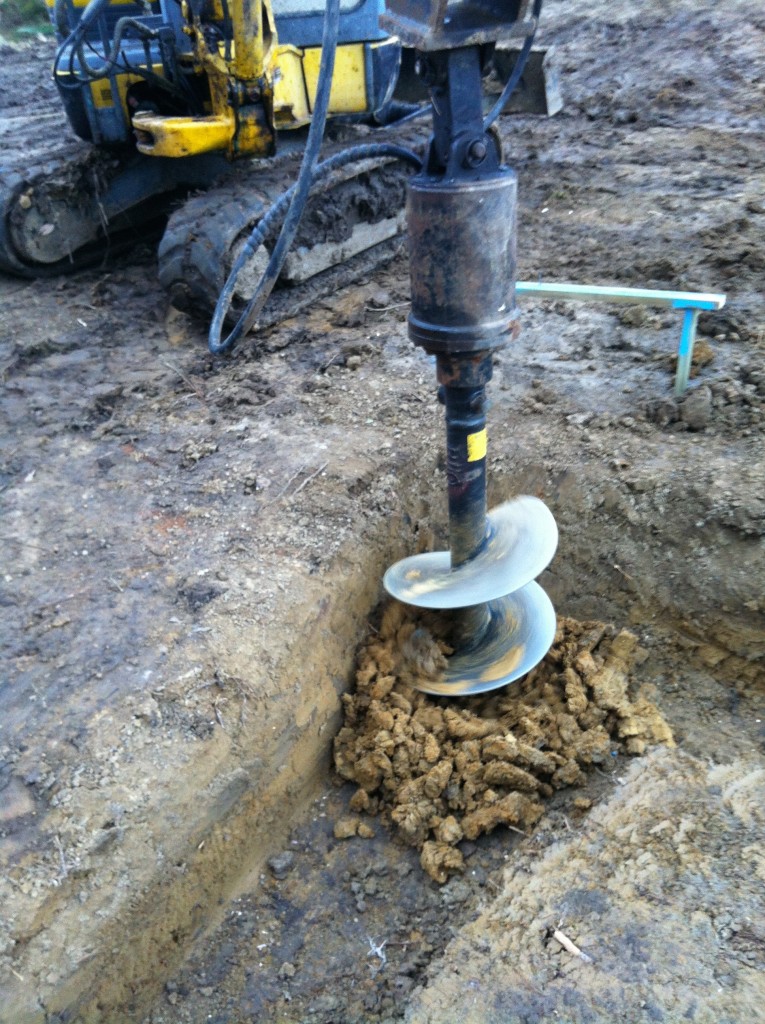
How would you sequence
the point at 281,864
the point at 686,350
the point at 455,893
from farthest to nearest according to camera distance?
the point at 686,350
the point at 281,864
the point at 455,893

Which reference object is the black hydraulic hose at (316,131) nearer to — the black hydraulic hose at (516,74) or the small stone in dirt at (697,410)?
the black hydraulic hose at (516,74)

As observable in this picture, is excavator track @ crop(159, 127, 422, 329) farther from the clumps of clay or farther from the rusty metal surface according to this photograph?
the rusty metal surface

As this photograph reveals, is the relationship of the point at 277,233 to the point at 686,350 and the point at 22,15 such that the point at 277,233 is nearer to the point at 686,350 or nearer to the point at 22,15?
the point at 686,350

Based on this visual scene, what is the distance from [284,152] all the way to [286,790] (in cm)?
479

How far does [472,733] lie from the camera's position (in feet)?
10.5

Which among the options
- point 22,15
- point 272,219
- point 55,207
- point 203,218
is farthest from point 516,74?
point 22,15

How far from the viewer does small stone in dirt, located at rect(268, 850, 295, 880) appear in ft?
9.93

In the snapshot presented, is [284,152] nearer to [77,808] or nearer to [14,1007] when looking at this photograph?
[77,808]

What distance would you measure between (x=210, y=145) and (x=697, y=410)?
11.3 feet

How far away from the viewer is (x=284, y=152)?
20.5 ft

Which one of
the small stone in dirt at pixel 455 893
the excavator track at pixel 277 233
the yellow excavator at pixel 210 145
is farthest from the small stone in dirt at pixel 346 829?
the excavator track at pixel 277 233

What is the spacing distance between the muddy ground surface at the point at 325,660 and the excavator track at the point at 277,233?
0.33 meters

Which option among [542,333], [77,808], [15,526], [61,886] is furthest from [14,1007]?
[542,333]

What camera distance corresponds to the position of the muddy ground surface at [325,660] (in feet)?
8.29
